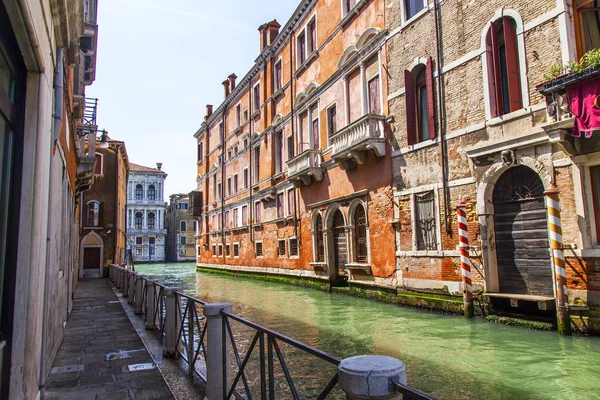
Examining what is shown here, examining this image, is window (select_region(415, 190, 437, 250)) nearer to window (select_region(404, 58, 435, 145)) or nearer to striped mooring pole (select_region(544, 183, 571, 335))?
window (select_region(404, 58, 435, 145))

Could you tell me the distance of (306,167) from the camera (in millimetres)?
16578

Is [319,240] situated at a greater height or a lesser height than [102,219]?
lesser

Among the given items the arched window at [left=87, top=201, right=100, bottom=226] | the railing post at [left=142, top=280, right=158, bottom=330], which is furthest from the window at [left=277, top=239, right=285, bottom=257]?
the railing post at [left=142, top=280, right=158, bottom=330]

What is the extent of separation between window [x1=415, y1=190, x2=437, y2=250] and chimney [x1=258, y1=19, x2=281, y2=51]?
14.3 meters

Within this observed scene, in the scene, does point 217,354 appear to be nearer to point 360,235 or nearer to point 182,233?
point 360,235

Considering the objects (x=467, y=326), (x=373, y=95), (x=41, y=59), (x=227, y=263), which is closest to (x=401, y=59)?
(x=373, y=95)

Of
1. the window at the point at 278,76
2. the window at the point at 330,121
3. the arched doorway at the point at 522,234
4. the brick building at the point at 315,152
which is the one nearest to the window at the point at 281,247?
the brick building at the point at 315,152

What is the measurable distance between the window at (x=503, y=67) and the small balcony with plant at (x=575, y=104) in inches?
41.8

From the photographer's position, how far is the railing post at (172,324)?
5.48 metres

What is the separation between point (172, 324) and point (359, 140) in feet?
28.6

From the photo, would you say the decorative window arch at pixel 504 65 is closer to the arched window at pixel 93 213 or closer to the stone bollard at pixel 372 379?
the stone bollard at pixel 372 379

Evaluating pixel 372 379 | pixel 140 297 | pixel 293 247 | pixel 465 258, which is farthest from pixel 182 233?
pixel 372 379

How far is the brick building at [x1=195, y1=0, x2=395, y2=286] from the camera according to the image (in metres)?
13.0

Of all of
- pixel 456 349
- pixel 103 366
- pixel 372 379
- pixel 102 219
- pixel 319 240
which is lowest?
pixel 456 349
